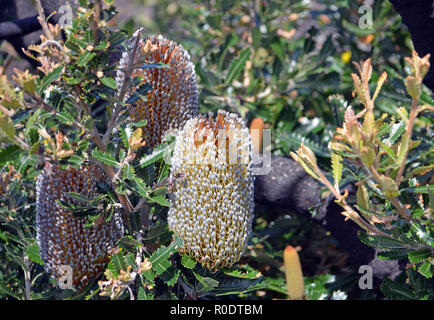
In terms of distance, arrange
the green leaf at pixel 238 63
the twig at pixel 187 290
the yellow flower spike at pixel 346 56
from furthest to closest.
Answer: the yellow flower spike at pixel 346 56 < the green leaf at pixel 238 63 < the twig at pixel 187 290

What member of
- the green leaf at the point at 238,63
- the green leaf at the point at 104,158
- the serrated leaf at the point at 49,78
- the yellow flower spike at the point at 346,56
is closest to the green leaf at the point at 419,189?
the green leaf at the point at 104,158

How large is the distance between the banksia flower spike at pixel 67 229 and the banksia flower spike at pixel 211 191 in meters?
0.17

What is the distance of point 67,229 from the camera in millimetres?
1016

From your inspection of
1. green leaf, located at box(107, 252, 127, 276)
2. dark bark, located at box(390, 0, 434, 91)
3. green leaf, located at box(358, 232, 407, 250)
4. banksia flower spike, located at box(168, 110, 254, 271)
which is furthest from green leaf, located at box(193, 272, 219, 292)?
dark bark, located at box(390, 0, 434, 91)

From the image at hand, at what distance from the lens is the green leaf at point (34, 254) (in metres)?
1.12

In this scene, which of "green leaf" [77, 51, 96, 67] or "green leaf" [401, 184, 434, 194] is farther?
"green leaf" [401, 184, 434, 194]

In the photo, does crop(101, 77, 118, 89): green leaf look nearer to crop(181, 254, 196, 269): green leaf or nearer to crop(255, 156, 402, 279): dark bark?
crop(181, 254, 196, 269): green leaf

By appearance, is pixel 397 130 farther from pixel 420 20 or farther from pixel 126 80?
pixel 126 80

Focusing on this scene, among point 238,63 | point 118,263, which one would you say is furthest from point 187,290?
point 238,63

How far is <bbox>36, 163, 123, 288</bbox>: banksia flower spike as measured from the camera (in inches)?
39.9

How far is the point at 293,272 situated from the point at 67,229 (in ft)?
1.93

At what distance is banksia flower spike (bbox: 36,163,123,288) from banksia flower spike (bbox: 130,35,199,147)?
0.56ft

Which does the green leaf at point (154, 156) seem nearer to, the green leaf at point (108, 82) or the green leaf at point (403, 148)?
the green leaf at point (108, 82)

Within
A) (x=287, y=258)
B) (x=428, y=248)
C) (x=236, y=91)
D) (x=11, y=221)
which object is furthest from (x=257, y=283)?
(x=236, y=91)
